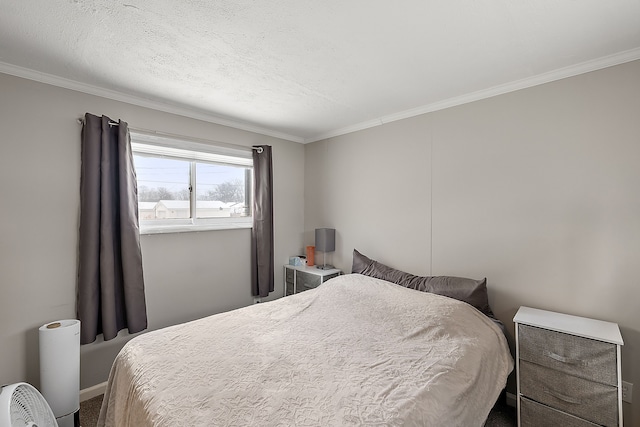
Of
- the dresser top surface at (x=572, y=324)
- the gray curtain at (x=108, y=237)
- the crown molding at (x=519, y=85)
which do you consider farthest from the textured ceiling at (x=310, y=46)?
the dresser top surface at (x=572, y=324)

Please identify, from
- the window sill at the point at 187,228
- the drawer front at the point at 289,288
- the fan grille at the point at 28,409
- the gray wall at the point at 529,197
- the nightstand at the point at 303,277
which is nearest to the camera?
the fan grille at the point at 28,409

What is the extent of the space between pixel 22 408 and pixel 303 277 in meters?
2.44

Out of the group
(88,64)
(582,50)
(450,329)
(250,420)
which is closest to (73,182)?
(88,64)

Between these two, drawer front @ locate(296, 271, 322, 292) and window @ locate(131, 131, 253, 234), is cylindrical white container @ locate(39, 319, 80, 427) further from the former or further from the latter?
drawer front @ locate(296, 271, 322, 292)

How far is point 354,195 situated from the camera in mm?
3352

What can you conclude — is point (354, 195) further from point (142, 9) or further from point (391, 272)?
point (142, 9)

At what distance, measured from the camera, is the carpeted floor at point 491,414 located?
197 cm

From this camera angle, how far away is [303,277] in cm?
342

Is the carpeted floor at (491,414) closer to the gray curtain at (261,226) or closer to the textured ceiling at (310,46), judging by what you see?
the gray curtain at (261,226)

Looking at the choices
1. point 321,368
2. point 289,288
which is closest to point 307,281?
point 289,288

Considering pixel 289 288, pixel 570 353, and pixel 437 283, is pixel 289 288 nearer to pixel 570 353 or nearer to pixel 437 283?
pixel 437 283

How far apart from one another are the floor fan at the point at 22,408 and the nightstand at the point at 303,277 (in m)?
2.28

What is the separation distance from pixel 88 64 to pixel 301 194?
2549 mm

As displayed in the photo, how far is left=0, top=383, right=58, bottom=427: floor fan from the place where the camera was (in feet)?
3.63
